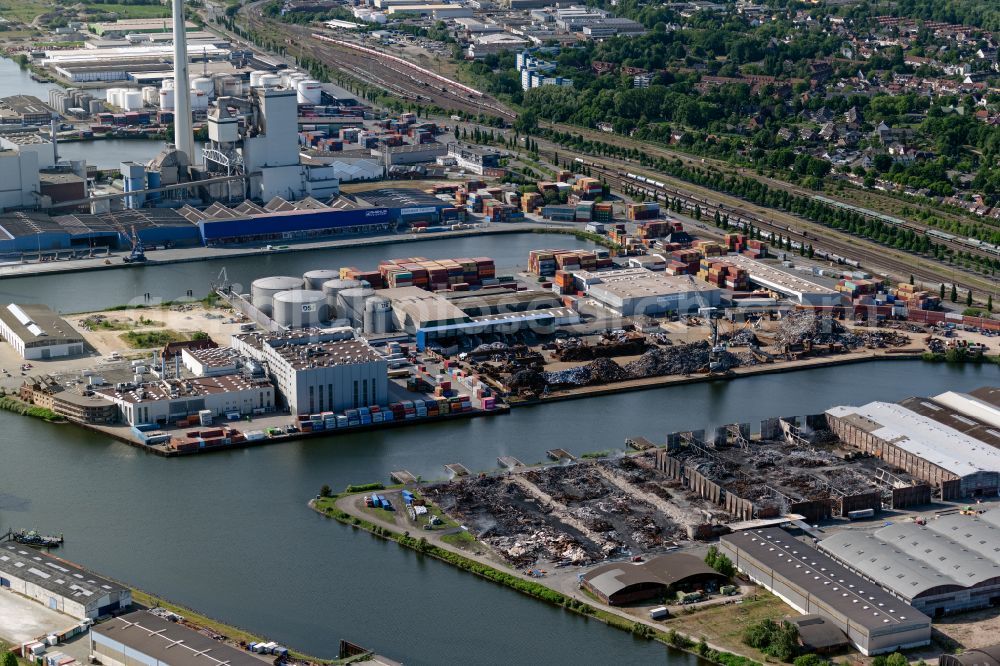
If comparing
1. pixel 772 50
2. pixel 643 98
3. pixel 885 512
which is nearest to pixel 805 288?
pixel 885 512

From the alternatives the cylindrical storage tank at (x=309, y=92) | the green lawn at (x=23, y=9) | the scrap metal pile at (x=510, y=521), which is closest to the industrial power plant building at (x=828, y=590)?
the scrap metal pile at (x=510, y=521)

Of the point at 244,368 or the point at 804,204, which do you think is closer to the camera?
the point at 244,368

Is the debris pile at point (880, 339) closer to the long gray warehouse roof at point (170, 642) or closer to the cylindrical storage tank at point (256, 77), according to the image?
the long gray warehouse roof at point (170, 642)

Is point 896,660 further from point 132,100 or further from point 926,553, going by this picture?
point 132,100

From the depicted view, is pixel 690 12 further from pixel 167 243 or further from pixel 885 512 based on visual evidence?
pixel 885 512

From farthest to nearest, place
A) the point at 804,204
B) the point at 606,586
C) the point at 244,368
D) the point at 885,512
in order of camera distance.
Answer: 1. the point at 804,204
2. the point at 244,368
3. the point at 885,512
4. the point at 606,586

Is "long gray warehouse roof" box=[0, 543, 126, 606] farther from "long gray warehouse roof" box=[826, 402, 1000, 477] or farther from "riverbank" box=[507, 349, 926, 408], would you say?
"long gray warehouse roof" box=[826, 402, 1000, 477]
